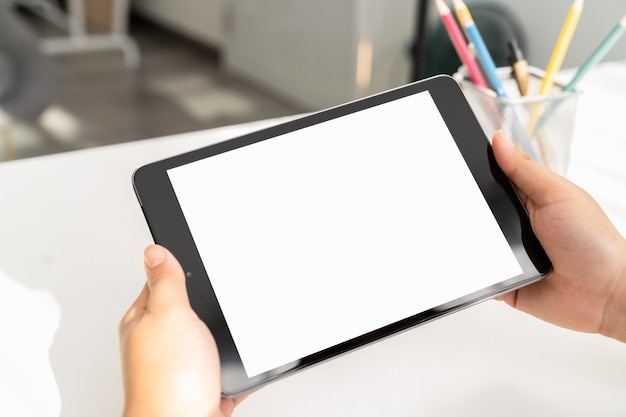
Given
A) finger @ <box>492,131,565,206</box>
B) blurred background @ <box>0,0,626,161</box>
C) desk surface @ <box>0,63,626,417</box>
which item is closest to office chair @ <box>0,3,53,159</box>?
blurred background @ <box>0,0,626,161</box>

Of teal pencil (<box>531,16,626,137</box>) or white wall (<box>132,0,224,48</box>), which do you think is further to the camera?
white wall (<box>132,0,224,48</box>)

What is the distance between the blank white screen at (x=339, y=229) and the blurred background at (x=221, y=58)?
3.22 ft

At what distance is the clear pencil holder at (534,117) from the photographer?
0.56m

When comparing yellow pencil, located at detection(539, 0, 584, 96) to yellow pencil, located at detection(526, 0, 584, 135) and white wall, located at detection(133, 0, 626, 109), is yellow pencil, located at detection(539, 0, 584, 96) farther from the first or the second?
white wall, located at detection(133, 0, 626, 109)

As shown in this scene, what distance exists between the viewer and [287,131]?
451 millimetres

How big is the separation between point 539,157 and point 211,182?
0.30 meters

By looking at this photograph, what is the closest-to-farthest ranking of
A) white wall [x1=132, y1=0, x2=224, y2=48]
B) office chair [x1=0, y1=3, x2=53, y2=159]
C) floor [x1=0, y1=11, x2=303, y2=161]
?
office chair [x1=0, y1=3, x2=53, y2=159] → floor [x1=0, y1=11, x2=303, y2=161] → white wall [x1=132, y1=0, x2=224, y2=48]

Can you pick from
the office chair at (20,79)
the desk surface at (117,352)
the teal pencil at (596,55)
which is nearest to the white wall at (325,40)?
the office chair at (20,79)

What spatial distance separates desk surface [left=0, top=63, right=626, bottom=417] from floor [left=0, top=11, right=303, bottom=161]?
1.18m


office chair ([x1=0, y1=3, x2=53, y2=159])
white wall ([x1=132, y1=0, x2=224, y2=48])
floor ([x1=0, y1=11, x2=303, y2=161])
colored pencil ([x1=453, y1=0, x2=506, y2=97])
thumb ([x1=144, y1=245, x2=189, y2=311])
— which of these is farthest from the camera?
white wall ([x1=132, y1=0, x2=224, y2=48])

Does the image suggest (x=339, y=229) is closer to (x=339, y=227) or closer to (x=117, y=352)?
(x=339, y=227)

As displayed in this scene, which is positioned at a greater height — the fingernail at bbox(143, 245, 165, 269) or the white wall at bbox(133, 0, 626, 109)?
the white wall at bbox(133, 0, 626, 109)

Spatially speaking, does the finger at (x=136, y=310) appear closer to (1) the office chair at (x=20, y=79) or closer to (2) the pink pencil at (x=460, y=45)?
(2) the pink pencil at (x=460, y=45)

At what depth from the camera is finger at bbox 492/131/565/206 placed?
45 cm
